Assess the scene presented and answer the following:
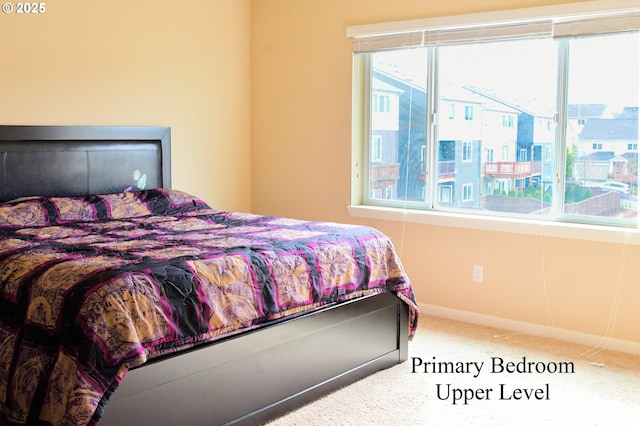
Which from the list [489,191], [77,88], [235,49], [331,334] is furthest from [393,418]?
[235,49]

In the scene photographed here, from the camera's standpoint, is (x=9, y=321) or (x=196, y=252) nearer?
(x=9, y=321)

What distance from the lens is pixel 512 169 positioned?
172 inches

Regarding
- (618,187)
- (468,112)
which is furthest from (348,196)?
(618,187)

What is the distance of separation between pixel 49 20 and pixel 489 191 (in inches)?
112

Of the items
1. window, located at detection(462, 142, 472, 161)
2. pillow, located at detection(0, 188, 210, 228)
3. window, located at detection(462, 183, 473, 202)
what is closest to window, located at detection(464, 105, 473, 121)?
window, located at detection(462, 142, 472, 161)

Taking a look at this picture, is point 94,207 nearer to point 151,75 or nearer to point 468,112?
point 151,75

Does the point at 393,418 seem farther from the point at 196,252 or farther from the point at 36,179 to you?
the point at 36,179

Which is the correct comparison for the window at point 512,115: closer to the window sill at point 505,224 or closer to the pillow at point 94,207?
the window sill at point 505,224

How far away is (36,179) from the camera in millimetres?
4113

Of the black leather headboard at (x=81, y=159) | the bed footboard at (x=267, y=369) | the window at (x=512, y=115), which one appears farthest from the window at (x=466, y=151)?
the black leather headboard at (x=81, y=159)

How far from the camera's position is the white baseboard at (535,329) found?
12.9 feet

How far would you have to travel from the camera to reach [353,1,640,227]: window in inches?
154

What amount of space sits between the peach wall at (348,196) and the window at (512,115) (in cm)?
16

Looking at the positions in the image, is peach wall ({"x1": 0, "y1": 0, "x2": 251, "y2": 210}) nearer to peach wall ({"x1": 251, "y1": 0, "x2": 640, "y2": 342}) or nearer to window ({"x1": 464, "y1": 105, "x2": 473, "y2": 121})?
peach wall ({"x1": 251, "y1": 0, "x2": 640, "y2": 342})
